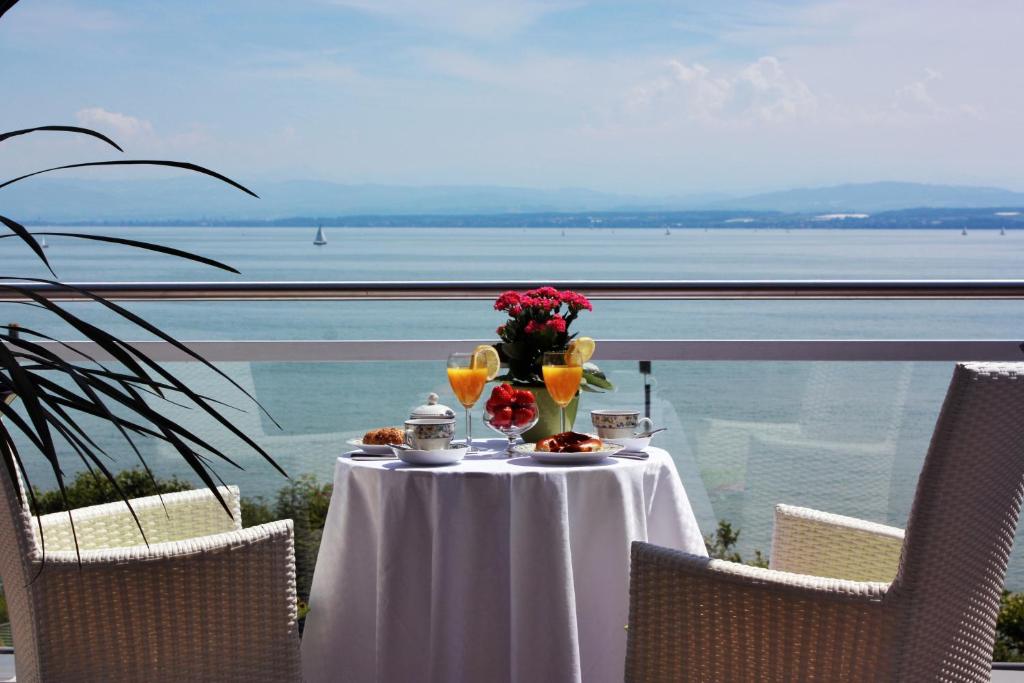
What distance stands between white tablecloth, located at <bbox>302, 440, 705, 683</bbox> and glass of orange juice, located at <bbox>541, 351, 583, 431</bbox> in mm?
178

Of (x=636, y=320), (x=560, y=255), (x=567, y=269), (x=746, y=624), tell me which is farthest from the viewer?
(x=567, y=269)

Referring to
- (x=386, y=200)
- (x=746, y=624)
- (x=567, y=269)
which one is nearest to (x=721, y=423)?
(x=746, y=624)

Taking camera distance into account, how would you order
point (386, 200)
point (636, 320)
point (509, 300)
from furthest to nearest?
point (386, 200)
point (636, 320)
point (509, 300)

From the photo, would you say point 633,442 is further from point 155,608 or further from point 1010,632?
point 1010,632

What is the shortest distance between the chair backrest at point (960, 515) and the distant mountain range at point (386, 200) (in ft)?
88.9

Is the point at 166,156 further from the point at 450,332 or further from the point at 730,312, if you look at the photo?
the point at 730,312

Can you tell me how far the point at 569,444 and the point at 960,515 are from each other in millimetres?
882

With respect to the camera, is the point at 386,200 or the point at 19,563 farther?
the point at 386,200

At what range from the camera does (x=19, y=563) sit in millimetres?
2092

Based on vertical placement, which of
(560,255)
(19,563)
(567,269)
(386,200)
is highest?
(386,200)

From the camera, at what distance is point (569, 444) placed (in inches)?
97.9

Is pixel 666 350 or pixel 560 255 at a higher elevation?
pixel 666 350

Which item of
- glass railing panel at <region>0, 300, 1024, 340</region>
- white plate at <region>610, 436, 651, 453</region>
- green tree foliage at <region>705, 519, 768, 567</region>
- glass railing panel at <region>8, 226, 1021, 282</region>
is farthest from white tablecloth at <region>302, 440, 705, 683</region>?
glass railing panel at <region>8, 226, 1021, 282</region>

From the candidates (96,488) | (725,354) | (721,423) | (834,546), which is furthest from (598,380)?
(96,488)
